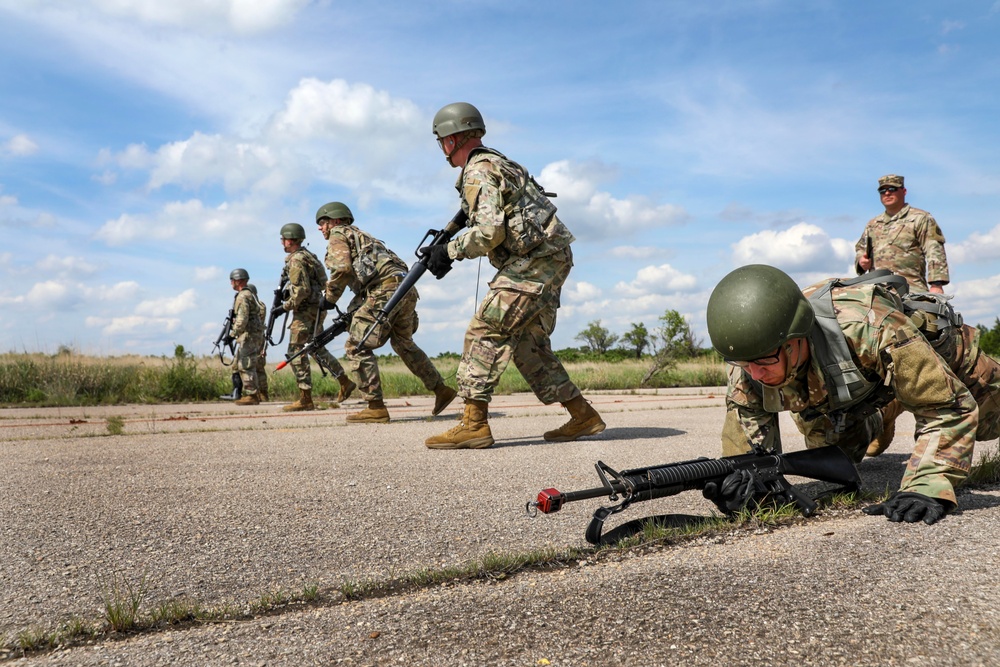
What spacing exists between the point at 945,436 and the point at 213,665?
2865mm

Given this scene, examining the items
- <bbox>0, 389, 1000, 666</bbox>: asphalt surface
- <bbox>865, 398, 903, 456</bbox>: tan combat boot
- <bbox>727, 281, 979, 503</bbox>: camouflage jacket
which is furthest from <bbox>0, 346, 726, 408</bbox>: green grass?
<bbox>727, 281, 979, 503</bbox>: camouflage jacket

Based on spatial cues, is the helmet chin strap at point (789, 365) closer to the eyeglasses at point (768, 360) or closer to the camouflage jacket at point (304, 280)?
the eyeglasses at point (768, 360)

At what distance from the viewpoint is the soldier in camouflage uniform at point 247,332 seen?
494 inches

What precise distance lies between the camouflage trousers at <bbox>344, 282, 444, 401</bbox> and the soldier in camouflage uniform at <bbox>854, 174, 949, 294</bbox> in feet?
17.1

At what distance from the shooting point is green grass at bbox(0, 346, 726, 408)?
12.5 m

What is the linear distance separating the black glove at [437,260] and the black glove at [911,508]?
393cm

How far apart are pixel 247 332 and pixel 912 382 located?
11.7m

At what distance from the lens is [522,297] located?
5512 mm

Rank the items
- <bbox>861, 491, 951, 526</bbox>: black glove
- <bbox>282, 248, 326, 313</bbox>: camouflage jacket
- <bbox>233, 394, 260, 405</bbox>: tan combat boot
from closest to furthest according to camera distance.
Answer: <bbox>861, 491, 951, 526</bbox>: black glove, <bbox>282, 248, 326, 313</bbox>: camouflage jacket, <bbox>233, 394, 260, 405</bbox>: tan combat boot

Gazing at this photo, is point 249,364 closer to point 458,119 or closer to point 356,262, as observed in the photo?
point 356,262

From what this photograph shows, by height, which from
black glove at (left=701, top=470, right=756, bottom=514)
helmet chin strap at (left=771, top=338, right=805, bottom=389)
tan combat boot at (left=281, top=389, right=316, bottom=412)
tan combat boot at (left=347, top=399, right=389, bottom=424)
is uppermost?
helmet chin strap at (left=771, top=338, right=805, bottom=389)

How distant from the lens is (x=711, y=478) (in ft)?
10.1

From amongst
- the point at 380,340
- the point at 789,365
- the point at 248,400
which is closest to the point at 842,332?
the point at 789,365

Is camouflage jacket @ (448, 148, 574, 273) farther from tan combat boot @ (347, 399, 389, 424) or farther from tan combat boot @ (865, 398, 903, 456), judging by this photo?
tan combat boot @ (347, 399, 389, 424)
